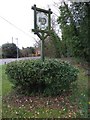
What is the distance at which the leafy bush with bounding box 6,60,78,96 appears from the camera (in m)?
4.23

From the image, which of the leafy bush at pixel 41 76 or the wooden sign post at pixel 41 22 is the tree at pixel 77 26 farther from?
the leafy bush at pixel 41 76

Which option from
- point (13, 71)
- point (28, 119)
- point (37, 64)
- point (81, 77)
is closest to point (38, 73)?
point (37, 64)

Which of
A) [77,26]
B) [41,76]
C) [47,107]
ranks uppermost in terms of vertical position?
[77,26]

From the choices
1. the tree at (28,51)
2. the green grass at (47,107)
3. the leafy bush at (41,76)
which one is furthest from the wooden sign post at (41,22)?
the tree at (28,51)

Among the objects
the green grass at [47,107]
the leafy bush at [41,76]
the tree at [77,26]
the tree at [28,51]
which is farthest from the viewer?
the tree at [28,51]

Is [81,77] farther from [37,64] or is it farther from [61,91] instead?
[37,64]

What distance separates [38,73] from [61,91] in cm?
57

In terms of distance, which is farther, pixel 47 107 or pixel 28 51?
pixel 28 51

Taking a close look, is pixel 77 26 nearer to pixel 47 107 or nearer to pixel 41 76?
pixel 41 76

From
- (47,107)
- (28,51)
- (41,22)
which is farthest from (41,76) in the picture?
(28,51)

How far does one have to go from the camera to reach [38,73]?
4.22 meters

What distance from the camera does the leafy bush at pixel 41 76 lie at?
4.23 meters

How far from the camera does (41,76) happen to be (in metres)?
4.23

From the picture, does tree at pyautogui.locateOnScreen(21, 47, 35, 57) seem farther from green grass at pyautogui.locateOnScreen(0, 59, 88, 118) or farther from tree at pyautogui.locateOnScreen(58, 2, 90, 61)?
tree at pyautogui.locateOnScreen(58, 2, 90, 61)
